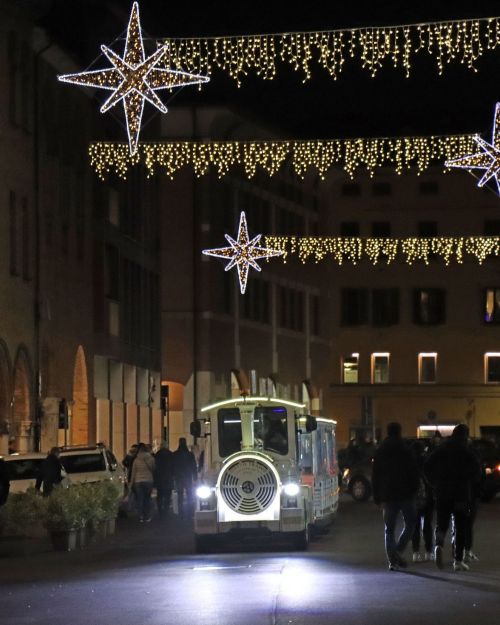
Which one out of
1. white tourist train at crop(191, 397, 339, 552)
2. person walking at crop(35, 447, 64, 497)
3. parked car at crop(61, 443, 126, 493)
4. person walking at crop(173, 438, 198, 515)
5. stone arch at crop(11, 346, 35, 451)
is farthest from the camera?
stone arch at crop(11, 346, 35, 451)

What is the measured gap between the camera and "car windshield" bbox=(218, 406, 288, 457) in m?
27.4

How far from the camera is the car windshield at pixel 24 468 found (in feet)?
116

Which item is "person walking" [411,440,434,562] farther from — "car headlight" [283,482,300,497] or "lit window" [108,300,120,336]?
"lit window" [108,300,120,336]

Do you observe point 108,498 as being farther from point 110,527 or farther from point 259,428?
point 259,428

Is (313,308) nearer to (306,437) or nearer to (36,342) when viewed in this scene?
(36,342)

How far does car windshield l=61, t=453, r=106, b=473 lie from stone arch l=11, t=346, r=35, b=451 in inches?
193

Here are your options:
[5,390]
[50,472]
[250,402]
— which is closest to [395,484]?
[250,402]

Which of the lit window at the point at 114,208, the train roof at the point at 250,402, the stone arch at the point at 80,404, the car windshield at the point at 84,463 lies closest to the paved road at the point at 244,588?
the train roof at the point at 250,402

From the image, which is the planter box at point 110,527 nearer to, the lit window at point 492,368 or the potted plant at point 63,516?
the potted plant at point 63,516

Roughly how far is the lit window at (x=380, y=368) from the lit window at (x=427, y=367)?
5.74 ft

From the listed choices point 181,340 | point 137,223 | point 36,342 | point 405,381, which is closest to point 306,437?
point 36,342

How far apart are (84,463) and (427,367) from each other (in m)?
55.9

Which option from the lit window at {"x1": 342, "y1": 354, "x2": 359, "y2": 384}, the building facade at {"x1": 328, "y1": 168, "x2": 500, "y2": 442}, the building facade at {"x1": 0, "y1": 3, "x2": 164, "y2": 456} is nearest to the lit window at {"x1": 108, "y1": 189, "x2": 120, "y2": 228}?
the building facade at {"x1": 0, "y1": 3, "x2": 164, "y2": 456}

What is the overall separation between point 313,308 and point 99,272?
32.1 metres
